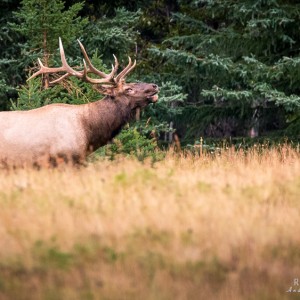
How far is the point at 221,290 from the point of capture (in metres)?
5.20

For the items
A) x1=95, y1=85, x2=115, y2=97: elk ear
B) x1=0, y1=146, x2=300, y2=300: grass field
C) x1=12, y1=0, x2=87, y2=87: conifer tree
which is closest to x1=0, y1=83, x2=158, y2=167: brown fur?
x1=95, y1=85, x2=115, y2=97: elk ear

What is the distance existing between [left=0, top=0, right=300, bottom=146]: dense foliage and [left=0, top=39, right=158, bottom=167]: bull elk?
7.95 feet

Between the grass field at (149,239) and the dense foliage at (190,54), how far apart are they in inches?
281

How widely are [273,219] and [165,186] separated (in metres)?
1.32

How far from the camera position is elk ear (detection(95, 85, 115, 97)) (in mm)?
11847

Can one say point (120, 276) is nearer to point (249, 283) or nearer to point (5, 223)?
point (249, 283)

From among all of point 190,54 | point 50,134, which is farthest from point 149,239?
point 190,54

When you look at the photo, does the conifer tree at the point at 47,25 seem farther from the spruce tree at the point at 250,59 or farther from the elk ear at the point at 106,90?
the elk ear at the point at 106,90

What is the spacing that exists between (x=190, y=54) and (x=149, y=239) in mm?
12050

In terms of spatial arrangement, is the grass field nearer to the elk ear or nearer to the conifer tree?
the elk ear

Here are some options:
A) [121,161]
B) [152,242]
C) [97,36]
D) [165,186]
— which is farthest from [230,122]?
[152,242]

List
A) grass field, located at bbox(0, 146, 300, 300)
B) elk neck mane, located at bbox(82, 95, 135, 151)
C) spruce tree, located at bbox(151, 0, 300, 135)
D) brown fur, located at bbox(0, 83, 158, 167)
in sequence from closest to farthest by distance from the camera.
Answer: grass field, located at bbox(0, 146, 300, 300) < brown fur, located at bbox(0, 83, 158, 167) < elk neck mane, located at bbox(82, 95, 135, 151) < spruce tree, located at bbox(151, 0, 300, 135)

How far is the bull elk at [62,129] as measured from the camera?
35.2ft

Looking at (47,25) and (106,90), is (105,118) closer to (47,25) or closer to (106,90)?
(106,90)
